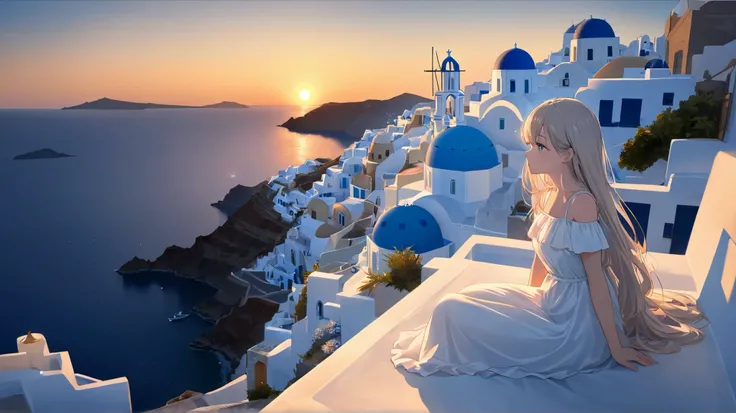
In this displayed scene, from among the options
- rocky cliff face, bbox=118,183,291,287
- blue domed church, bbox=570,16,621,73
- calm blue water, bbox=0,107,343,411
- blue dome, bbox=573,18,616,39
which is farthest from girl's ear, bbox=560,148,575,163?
rocky cliff face, bbox=118,183,291,287

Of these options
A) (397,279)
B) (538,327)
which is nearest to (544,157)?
(538,327)

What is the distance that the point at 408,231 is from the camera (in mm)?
11383

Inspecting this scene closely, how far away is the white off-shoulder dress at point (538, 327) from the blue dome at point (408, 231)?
28.0ft

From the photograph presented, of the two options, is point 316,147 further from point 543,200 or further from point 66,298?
point 543,200

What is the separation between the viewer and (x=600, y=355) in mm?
2492

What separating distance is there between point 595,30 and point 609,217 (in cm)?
1906

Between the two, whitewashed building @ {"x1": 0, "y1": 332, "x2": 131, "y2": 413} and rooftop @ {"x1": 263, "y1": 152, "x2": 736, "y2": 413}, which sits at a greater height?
rooftop @ {"x1": 263, "y1": 152, "x2": 736, "y2": 413}

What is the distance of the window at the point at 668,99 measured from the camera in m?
10.3

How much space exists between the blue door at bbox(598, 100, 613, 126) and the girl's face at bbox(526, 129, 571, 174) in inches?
365

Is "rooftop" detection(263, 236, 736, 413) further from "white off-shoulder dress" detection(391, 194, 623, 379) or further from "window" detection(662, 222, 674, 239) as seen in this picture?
"window" detection(662, 222, 674, 239)

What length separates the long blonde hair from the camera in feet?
7.82

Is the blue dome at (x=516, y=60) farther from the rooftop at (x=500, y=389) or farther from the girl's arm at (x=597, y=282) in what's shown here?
the girl's arm at (x=597, y=282)

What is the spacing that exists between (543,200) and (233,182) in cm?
5036

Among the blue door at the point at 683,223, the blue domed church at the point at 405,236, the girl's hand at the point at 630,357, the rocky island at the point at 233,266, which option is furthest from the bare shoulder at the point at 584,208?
the rocky island at the point at 233,266
